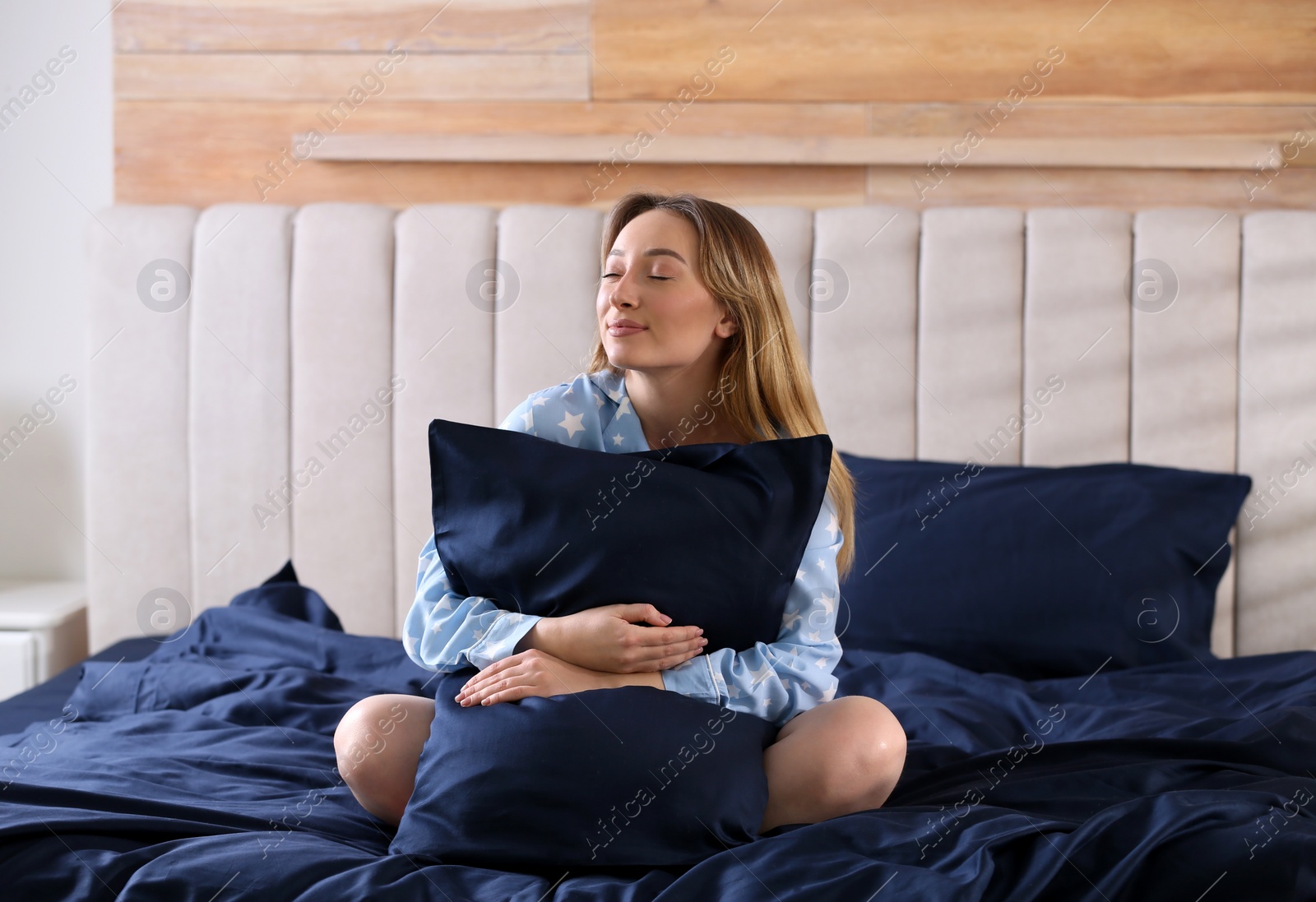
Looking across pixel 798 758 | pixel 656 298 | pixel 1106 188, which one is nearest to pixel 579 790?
pixel 798 758

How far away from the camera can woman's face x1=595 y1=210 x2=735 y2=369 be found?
1284 mm

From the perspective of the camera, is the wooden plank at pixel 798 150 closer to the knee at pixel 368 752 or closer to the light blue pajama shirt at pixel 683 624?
the light blue pajama shirt at pixel 683 624

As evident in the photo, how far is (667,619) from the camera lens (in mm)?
1130

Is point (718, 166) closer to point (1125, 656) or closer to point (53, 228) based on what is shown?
point (1125, 656)

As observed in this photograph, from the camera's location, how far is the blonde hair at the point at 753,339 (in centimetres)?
133

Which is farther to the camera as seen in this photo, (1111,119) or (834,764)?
(1111,119)

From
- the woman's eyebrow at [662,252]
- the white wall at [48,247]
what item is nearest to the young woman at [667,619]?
the woman's eyebrow at [662,252]

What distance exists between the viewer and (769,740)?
1147mm

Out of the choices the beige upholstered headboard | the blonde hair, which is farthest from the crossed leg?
the beige upholstered headboard

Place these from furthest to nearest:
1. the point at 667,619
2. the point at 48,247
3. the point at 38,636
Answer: the point at 48,247, the point at 38,636, the point at 667,619

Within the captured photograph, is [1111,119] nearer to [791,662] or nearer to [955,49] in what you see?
[955,49]

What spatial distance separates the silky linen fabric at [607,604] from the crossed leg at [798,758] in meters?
0.04

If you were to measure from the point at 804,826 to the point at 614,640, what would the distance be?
0.85ft

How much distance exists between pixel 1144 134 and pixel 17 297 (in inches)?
91.8
